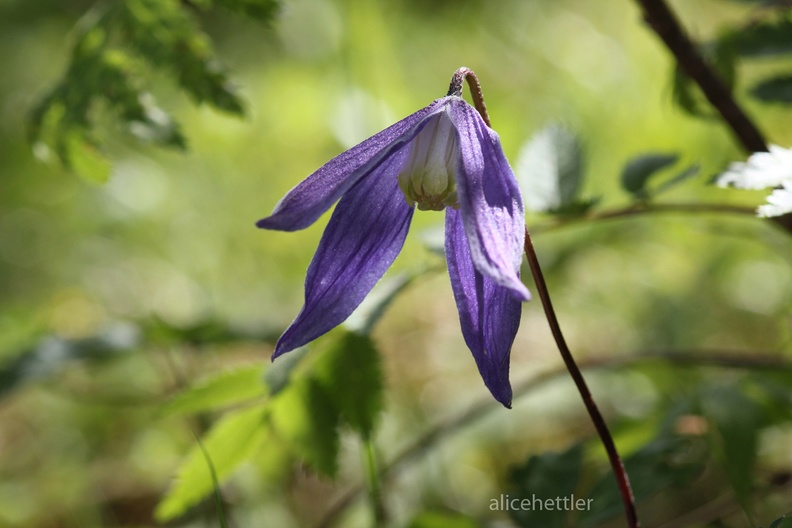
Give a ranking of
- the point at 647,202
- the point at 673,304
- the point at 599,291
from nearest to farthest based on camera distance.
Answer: the point at 647,202, the point at 673,304, the point at 599,291

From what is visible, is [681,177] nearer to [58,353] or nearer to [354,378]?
[354,378]

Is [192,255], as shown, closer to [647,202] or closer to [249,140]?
[249,140]

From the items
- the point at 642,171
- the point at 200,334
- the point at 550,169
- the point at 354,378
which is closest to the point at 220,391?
the point at 354,378

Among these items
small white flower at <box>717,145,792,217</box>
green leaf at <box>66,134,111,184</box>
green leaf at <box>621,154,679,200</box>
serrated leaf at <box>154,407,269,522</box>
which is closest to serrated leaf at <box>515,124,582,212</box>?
green leaf at <box>621,154,679,200</box>

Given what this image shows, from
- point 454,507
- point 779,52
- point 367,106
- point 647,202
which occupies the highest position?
point 367,106

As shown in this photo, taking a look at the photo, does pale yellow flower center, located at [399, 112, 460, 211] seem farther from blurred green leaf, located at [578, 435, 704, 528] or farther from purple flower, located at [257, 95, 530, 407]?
blurred green leaf, located at [578, 435, 704, 528]

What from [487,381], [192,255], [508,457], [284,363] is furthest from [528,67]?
[487,381]

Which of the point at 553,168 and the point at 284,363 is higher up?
the point at 553,168

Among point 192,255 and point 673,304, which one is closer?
point 673,304
